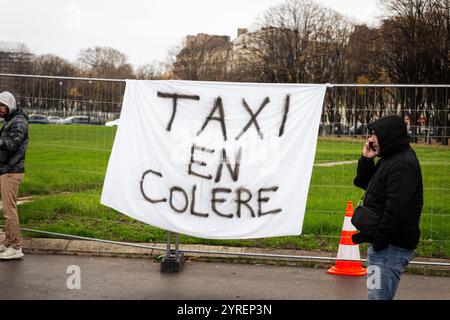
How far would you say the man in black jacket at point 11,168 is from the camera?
27.5 feet

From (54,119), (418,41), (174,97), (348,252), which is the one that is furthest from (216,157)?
(418,41)

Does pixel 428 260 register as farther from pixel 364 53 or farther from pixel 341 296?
pixel 364 53

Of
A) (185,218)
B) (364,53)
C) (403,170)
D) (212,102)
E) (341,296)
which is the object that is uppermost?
(364,53)

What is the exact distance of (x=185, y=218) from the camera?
727 cm

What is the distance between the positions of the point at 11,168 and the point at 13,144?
0.31m

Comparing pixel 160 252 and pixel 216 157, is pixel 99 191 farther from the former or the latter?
pixel 216 157

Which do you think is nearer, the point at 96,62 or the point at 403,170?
the point at 403,170

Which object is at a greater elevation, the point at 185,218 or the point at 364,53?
the point at 364,53

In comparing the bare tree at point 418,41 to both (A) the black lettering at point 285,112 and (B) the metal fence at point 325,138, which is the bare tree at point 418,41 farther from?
(A) the black lettering at point 285,112

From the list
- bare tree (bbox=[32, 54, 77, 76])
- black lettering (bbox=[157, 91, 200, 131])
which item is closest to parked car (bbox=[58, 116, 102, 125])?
black lettering (bbox=[157, 91, 200, 131])

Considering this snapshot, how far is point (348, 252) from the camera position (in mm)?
7926
